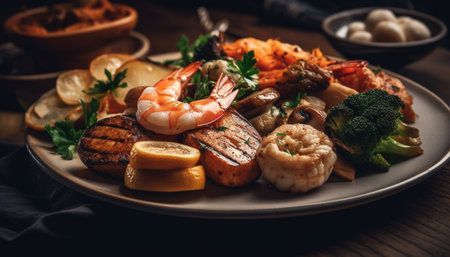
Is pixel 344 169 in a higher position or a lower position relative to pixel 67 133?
higher

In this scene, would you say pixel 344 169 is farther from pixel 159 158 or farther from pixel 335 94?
pixel 159 158

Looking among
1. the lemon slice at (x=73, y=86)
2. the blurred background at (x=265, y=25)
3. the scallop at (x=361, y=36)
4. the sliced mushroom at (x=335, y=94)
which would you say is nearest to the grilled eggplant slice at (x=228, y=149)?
the sliced mushroom at (x=335, y=94)

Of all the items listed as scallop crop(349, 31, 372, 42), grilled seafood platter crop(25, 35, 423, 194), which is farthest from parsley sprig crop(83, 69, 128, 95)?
scallop crop(349, 31, 372, 42)

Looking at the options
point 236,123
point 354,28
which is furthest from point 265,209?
point 354,28

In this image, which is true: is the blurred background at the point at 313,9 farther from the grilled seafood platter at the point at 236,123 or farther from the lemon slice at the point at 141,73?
the lemon slice at the point at 141,73

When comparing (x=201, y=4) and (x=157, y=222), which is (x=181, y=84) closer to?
(x=157, y=222)

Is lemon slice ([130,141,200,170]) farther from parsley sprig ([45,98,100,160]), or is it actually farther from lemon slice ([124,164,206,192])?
parsley sprig ([45,98,100,160])
